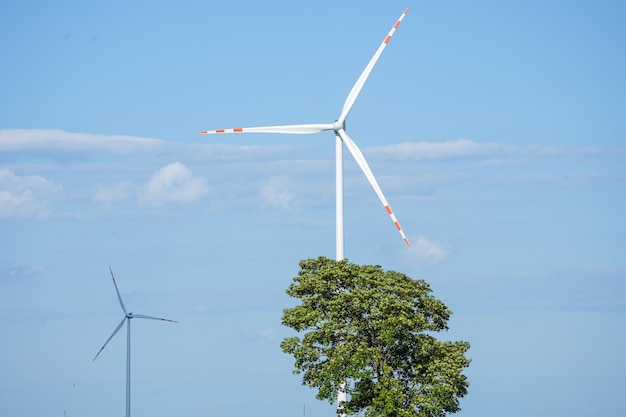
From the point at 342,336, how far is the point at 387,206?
11481mm

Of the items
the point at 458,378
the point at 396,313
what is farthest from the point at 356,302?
the point at 458,378

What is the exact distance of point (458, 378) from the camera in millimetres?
105688

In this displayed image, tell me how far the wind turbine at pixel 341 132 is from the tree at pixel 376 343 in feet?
16.1

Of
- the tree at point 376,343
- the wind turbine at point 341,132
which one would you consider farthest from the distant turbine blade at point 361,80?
the tree at point 376,343

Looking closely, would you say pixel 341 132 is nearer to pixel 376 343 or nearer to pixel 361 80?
pixel 361 80

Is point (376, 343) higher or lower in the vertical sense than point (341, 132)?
lower

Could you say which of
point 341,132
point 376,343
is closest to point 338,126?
point 341,132

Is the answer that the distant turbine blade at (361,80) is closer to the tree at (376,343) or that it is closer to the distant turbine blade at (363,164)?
the distant turbine blade at (363,164)

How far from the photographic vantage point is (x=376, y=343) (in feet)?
352

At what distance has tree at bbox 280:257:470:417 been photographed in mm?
105188

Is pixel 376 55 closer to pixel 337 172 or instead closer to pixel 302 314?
pixel 337 172

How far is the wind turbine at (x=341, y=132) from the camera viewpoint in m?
113

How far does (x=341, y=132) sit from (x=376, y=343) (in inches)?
765

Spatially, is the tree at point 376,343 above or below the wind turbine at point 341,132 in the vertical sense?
below
